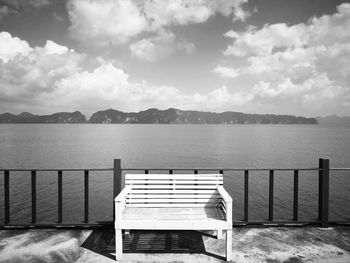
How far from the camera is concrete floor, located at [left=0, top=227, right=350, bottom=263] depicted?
162 inches

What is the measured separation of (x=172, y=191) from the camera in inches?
195

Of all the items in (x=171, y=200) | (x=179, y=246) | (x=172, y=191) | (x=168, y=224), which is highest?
(x=172, y=191)

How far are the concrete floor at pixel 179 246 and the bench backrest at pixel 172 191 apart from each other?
2.02 feet

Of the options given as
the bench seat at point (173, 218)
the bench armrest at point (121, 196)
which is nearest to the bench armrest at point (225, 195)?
the bench seat at point (173, 218)

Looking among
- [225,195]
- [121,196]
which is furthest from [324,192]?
[121,196]

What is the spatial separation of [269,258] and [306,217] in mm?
14729

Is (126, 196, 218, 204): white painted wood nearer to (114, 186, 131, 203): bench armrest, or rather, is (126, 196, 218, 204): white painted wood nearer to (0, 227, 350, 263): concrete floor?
(114, 186, 131, 203): bench armrest

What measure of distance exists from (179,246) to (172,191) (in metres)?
0.97

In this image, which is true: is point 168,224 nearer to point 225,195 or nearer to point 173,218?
point 173,218

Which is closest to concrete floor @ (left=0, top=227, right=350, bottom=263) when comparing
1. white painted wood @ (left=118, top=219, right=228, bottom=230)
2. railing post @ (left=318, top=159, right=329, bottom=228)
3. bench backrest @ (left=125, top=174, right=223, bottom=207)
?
railing post @ (left=318, top=159, right=329, bottom=228)

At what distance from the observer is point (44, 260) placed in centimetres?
402

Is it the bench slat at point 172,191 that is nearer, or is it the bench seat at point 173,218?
the bench seat at point 173,218

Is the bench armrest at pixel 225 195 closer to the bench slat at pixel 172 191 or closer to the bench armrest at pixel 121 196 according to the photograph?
the bench slat at pixel 172 191

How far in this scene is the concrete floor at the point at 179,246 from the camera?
13.5 feet
